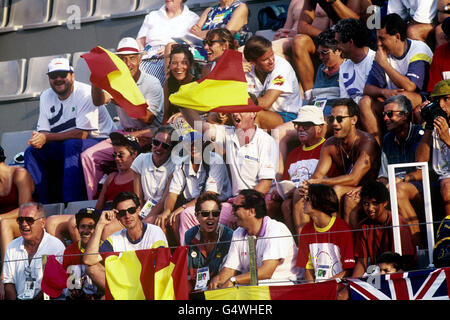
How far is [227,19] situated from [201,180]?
2074 millimetres

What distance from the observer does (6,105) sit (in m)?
10.7

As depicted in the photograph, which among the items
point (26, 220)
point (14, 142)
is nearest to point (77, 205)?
point (26, 220)

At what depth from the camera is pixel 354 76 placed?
739cm

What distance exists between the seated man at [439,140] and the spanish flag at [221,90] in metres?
1.69

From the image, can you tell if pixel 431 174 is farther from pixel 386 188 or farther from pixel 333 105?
pixel 333 105

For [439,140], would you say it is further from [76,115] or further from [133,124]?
[76,115]

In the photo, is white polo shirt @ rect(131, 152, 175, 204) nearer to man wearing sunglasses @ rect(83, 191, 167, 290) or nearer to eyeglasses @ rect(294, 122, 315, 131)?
man wearing sunglasses @ rect(83, 191, 167, 290)

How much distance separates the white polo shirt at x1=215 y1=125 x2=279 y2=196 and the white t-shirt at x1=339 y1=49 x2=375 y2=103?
0.76 m

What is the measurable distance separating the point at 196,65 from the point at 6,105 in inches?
124

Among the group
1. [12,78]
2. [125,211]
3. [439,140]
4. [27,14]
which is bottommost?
[125,211]

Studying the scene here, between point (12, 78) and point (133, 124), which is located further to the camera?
point (12, 78)

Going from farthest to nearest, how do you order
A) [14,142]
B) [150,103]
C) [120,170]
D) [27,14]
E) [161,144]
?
[27,14] → [14,142] → [150,103] → [120,170] → [161,144]

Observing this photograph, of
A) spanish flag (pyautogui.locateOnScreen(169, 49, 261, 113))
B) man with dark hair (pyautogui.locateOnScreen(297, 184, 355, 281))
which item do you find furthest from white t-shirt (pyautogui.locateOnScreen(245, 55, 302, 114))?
man with dark hair (pyautogui.locateOnScreen(297, 184, 355, 281))

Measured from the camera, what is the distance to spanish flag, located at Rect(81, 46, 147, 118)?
8195 millimetres
